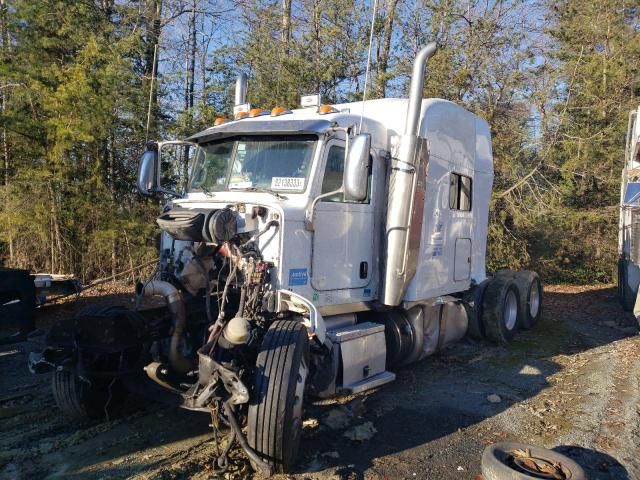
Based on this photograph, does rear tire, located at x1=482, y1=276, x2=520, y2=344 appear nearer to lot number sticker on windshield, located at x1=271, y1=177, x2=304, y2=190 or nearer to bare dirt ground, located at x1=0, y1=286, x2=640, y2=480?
bare dirt ground, located at x1=0, y1=286, x2=640, y2=480

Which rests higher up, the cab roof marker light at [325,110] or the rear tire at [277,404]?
the cab roof marker light at [325,110]

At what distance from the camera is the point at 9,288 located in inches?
244

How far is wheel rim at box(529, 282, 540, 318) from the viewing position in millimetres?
9953

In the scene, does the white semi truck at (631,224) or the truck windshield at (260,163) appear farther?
the white semi truck at (631,224)

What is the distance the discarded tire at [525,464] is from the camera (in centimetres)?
395

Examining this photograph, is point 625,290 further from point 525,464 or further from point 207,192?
point 207,192

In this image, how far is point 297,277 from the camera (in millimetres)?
5109

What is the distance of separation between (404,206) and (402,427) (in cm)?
226

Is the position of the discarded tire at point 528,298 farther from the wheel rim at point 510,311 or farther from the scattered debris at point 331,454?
the scattered debris at point 331,454

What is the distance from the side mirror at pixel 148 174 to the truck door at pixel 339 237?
2.17 m

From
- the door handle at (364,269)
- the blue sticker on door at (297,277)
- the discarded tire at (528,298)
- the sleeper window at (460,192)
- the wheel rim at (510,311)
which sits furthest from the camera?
the discarded tire at (528,298)

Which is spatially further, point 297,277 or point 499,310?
point 499,310

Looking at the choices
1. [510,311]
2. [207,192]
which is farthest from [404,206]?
[510,311]

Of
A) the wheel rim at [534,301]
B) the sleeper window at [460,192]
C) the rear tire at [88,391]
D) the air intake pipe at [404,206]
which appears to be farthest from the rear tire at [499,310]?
the rear tire at [88,391]
